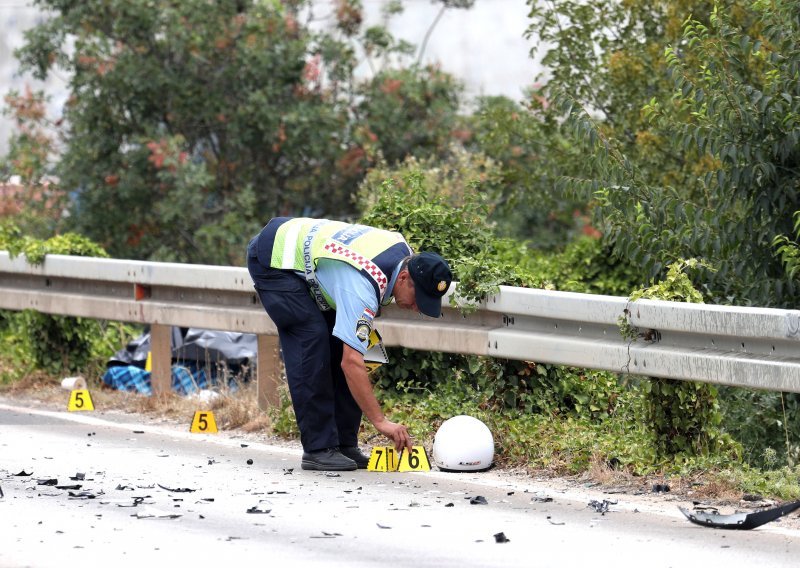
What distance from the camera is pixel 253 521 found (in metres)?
6.45

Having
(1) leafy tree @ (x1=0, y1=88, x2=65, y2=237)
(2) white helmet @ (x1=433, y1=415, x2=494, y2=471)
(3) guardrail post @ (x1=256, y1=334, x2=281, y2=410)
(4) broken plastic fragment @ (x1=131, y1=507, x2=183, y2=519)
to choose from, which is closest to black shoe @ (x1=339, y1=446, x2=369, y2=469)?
(2) white helmet @ (x1=433, y1=415, x2=494, y2=471)

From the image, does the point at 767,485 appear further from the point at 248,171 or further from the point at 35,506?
the point at 248,171

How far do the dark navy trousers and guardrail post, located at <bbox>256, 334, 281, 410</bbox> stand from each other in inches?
53.2

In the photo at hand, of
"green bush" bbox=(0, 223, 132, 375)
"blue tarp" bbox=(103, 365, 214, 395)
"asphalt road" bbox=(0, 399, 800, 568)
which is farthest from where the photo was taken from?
"green bush" bbox=(0, 223, 132, 375)

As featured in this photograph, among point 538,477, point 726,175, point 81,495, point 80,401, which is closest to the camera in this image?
point 81,495

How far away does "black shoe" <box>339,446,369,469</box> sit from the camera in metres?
7.96

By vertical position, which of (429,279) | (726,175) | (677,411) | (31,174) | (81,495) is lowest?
(81,495)

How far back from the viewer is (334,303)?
25.5 ft

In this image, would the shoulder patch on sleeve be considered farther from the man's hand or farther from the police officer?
the man's hand

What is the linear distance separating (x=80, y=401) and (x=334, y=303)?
3.15 meters

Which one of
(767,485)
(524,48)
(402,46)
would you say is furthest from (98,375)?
(524,48)

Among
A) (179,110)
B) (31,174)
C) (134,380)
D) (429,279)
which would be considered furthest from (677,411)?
(31,174)

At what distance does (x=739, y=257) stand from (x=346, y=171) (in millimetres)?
10713

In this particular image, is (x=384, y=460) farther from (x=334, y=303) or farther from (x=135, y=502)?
(x=135, y=502)
